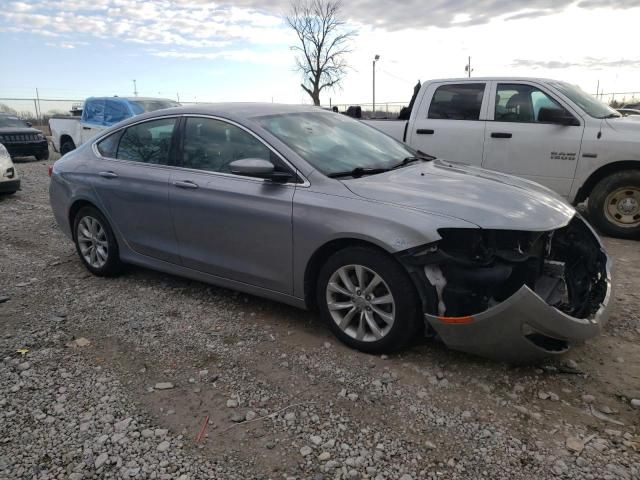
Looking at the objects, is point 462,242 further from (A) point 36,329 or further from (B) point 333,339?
(A) point 36,329

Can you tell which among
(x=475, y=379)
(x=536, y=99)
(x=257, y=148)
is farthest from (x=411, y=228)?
(x=536, y=99)

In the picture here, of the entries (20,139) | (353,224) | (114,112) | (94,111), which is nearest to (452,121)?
(353,224)

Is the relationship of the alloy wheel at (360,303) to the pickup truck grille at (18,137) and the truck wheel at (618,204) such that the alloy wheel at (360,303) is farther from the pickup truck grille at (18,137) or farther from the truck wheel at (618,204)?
the pickup truck grille at (18,137)

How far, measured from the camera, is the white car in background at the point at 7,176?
29.3 ft

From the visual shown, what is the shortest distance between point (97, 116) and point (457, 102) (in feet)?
30.1

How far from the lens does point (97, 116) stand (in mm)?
12250

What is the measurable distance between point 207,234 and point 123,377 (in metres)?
1.23

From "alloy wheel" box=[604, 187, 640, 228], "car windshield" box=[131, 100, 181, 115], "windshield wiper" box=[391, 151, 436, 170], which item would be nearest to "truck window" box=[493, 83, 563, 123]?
"alloy wheel" box=[604, 187, 640, 228]

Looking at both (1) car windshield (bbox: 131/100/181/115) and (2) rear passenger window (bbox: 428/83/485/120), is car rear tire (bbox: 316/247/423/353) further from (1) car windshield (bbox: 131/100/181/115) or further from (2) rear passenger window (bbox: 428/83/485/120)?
(1) car windshield (bbox: 131/100/181/115)

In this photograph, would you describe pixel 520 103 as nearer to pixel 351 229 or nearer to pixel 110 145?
pixel 351 229

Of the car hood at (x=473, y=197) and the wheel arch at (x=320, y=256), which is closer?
the car hood at (x=473, y=197)

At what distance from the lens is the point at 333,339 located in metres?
3.55

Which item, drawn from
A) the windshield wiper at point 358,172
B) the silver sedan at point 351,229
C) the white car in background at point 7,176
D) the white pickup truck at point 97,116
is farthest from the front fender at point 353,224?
the white pickup truck at point 97,116

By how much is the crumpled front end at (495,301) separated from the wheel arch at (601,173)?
3.39 m
